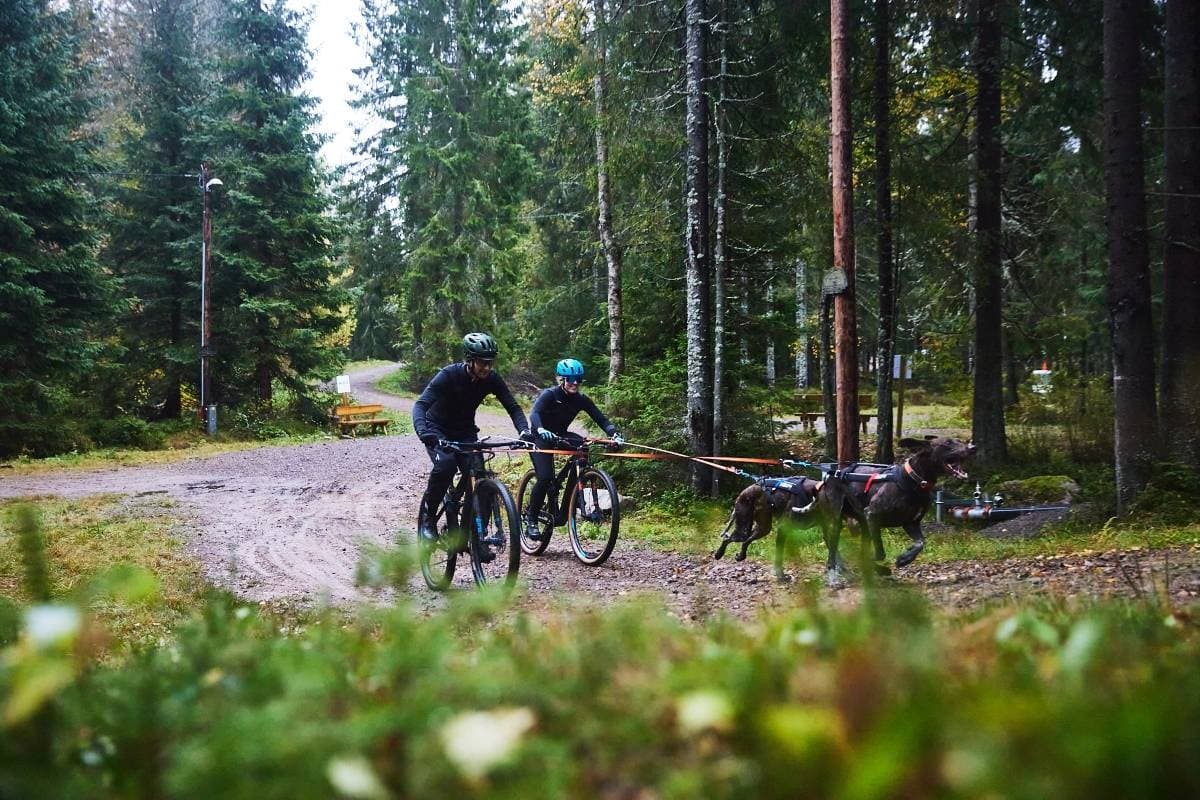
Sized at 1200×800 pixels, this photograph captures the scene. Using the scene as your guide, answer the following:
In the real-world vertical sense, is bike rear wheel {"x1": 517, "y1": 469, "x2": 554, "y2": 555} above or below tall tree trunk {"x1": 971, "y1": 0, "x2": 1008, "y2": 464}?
below

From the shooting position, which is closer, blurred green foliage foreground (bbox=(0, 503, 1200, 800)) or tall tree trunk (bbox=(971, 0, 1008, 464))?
blurred green foliage foreground (bbox=(0, 503, 1200, 800))

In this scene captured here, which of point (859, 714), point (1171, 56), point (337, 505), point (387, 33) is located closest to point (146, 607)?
point (337, 505)

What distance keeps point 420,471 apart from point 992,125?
45.6 feet

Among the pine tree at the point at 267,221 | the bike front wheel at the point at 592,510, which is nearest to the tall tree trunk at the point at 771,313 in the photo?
the bike front wheel at the point at 592,510

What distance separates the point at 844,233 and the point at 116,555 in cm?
990

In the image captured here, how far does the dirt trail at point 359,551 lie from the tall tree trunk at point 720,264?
4.12 metres

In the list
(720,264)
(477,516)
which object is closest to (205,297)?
(720,264)

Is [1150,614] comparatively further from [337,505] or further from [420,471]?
[420,471]

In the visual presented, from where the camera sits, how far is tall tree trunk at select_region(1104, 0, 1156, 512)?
9523 millimetres

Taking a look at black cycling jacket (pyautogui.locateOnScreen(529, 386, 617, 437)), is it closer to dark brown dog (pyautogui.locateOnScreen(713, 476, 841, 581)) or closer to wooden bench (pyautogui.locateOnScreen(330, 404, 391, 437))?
dark brown dog (pyautogui.locateOnScreen(713, 476, 841, 581))

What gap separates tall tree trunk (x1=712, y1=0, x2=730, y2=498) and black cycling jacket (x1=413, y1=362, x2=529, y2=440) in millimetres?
6737

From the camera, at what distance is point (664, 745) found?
4.11ft

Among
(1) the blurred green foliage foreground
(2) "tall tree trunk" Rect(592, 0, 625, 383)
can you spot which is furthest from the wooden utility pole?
(1) the blurred green foliage foreground

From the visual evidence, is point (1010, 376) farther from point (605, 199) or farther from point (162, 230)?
point (162, 230)
